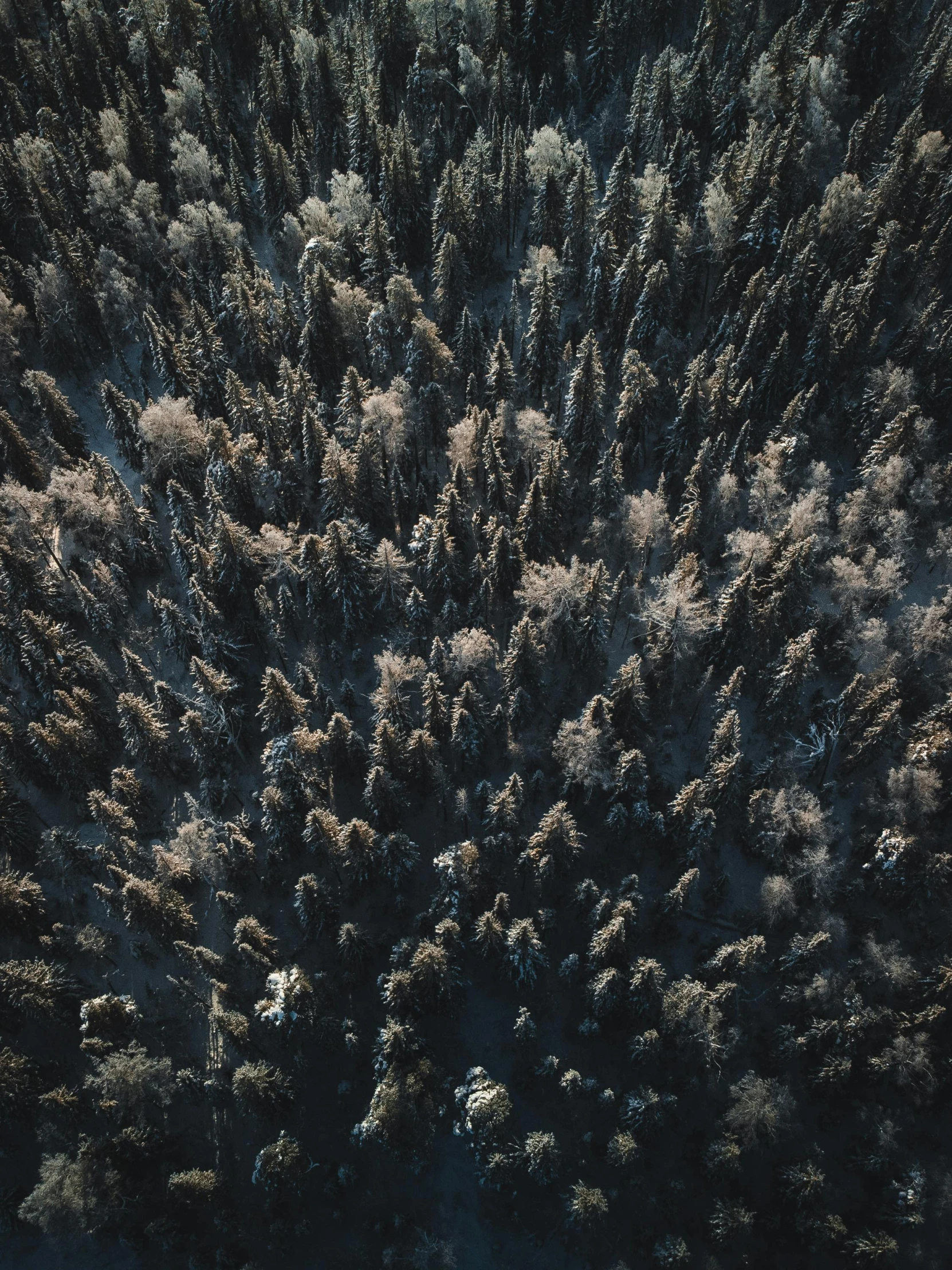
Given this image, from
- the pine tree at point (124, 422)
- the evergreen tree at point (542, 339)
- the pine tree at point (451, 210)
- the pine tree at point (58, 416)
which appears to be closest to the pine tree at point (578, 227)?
the evergreen tree at point (542, 339)

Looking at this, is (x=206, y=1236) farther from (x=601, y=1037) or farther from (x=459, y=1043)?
(x=601, y=1037)

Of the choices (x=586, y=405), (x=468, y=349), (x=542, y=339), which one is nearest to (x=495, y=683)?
(x=586, y=405)

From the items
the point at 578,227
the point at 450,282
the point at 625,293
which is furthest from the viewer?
the point at 578,227

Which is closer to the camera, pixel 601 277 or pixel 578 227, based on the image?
pixel 601 277

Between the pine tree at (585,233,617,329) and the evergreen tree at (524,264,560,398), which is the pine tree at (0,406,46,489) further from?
the pine tree at (585,233,617,329)

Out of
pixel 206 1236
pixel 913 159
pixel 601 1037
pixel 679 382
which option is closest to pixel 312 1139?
pixel 206 1236

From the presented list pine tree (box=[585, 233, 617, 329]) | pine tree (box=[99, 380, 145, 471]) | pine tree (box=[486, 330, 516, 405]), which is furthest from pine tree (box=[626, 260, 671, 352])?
pine tree (box=[99, 380, 145, 471])

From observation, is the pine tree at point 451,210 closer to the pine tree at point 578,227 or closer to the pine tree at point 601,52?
the pine tree at point 578,227

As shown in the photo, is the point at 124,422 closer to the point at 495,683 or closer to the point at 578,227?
the point at 495,683
